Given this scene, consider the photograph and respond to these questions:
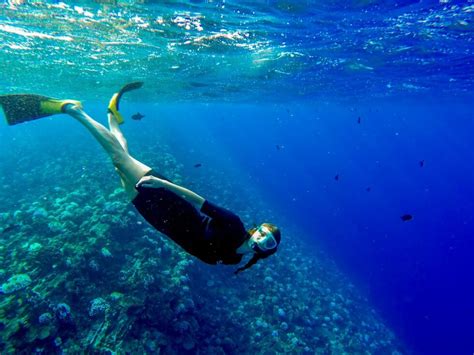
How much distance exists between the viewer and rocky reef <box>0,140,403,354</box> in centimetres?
766

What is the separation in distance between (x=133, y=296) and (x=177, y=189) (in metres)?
6.37

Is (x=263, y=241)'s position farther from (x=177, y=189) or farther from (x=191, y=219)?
(x=177, y=189)

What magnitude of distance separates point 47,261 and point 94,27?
1036cm

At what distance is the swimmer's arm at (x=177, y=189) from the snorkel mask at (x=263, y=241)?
93cm

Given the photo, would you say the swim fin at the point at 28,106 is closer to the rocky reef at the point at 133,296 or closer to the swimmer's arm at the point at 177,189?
the swimmer's arm at the point at 177,189

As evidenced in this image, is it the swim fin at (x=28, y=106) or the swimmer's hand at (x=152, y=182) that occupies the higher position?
the swim fin at (x=28, y=106)

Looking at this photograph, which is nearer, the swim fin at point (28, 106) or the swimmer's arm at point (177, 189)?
the swimmer's arm at point (177, 189)

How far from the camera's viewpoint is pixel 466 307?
29047 millimetres

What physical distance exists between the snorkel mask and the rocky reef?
607 cm

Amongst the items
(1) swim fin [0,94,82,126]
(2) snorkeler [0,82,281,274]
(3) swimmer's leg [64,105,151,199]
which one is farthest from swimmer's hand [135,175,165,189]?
(1) swim fin [0,94,82,126]

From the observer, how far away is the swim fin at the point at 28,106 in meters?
5.78

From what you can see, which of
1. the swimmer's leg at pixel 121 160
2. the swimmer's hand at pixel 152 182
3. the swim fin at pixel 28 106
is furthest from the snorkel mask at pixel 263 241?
the swim fin at pixel 28 106

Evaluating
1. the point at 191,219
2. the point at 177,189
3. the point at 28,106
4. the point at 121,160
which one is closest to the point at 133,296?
the point at 121,160

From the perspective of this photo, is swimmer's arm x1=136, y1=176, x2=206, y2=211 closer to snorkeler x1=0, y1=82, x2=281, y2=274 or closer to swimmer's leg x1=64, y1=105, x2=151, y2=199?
snorkeler x1=0, y1=82, x2=281, y2=274
